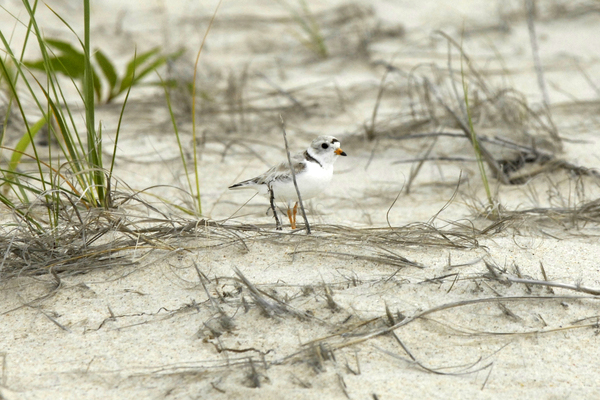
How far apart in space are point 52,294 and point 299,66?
4.73m

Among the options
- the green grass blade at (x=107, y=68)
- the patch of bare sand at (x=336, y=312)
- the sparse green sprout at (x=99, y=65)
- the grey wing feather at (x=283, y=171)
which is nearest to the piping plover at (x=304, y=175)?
the grey wing feather at (x=283, y=171)

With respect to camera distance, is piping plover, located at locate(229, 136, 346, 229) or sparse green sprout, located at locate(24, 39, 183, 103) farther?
sparse green sprout, located at locate(24, 39, 183, 103)

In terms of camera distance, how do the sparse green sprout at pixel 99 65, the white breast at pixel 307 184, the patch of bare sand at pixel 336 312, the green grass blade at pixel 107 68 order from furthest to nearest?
the green grass blade at pixel 107 68 < the sparse green sprout at pixel 99 65 < the white breast at pixel 307 184 < the patch of bare sand at pixel 336 312

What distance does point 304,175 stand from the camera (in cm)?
310

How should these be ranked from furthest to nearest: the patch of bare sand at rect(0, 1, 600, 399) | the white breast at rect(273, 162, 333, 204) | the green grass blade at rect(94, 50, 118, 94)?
the green grass blade at rect(94, 50, 118, 94)
the white breast at rect(273, 162, 333, 204)
the patch of bare sand at rect(0, 1, 600, 399)

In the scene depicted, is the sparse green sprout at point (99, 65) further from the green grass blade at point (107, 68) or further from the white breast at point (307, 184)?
the white breast at point (307, 184)

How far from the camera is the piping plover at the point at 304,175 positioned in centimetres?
312

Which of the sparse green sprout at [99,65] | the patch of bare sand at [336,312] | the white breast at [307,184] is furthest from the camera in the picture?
the sparse green sprout at [99,65]

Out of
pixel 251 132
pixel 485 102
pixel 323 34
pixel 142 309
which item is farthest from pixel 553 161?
pixel 323 34

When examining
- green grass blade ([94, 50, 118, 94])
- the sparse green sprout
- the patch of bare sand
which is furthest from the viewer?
green grass blade ([94, 50, 118, 94])

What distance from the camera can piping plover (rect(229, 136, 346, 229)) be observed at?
123 inches

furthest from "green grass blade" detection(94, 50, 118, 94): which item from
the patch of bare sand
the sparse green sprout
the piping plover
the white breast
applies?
the white breast

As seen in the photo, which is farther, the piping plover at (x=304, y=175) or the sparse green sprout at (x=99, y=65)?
the sparse green sprout at (x=99, y=65)

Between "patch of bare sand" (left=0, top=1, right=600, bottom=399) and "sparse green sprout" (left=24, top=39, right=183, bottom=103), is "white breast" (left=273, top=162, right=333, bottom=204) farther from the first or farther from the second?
"sparse green sprout" (left=24, top=39, right=183, bottom=103)
